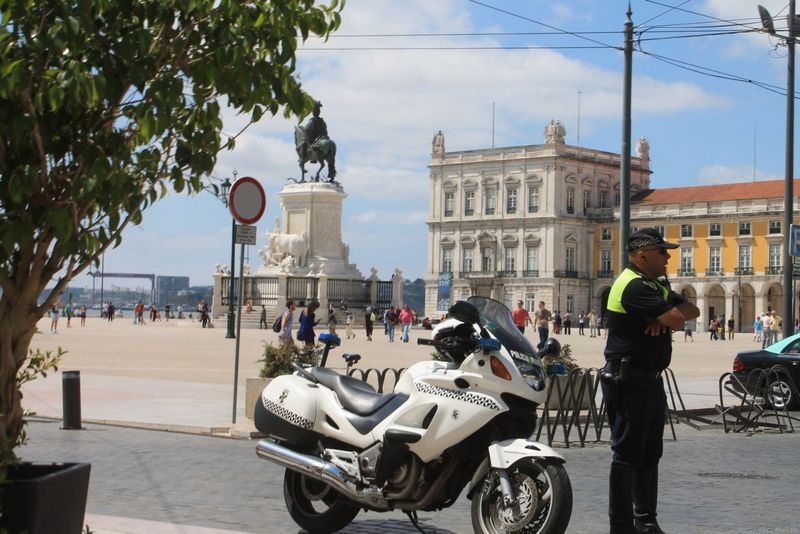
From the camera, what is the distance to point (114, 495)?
27.8 ft

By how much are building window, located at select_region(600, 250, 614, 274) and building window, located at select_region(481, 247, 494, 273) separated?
10163 millimetres

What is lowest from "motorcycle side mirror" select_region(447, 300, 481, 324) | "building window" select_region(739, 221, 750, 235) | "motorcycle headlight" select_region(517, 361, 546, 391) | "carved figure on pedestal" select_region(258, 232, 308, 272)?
"motorcycle headlight" select_region(517, 361, 546, 391)

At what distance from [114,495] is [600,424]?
225 inches

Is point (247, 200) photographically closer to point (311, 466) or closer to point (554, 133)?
point (311, 466)

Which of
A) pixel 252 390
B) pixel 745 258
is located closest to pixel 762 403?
pixel 252 390

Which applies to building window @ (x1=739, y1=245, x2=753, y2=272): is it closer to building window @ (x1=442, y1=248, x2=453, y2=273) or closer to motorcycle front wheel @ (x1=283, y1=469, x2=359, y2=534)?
building window @ (x1=442, y1=248, x2=453, y2=273)

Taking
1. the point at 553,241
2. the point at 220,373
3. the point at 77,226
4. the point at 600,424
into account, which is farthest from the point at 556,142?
the point at 77,226

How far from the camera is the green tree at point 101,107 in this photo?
4.29 m

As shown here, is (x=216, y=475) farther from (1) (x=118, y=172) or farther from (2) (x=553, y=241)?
(2) (x=553, y=241)

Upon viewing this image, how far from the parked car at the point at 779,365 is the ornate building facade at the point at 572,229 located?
80.9m

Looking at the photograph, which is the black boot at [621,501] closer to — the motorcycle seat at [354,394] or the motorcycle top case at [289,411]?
the motorcycle seat at [354,394]

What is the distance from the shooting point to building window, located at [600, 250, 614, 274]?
361 feet

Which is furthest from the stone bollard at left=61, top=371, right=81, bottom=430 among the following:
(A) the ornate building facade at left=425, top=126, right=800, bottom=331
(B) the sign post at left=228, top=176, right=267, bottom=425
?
(A) the ornate building facade at left=425, top=126, right=800, bottom=331

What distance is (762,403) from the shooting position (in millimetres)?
15328
